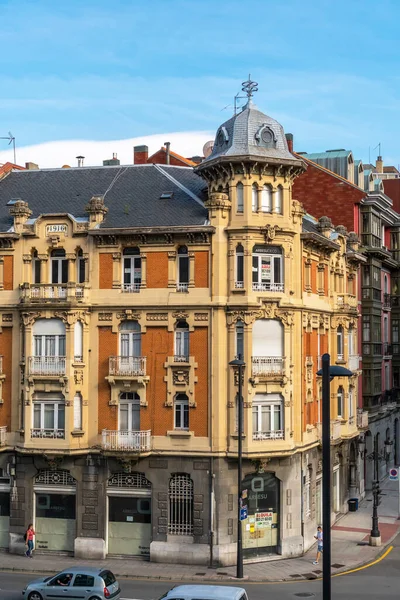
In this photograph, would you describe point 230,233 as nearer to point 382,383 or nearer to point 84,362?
point 84,362

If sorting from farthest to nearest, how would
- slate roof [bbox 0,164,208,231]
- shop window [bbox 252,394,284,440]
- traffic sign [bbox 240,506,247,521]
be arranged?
slate roof [bbox 0,164,208,231] < shop window [bbox 252,394,284,440] < traffic sign [bbox 240,506,247,521]

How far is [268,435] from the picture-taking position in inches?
1703

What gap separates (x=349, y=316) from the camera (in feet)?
186

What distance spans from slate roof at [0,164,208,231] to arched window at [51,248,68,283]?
8.16 feet

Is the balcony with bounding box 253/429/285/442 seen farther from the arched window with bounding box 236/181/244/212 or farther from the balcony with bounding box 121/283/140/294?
the arched window with bounding box 236/181/244/212

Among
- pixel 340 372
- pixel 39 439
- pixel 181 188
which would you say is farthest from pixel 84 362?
pixel 340 372

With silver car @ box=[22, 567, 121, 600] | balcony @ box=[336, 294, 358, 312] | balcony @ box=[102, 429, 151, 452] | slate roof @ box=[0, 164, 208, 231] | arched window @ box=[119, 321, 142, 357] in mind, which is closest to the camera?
silver car @ box=[22, 567, 121, 600]

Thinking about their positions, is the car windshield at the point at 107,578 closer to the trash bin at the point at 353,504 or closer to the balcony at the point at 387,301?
the trash bin at the point at 353,504

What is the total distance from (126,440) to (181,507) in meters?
4.24

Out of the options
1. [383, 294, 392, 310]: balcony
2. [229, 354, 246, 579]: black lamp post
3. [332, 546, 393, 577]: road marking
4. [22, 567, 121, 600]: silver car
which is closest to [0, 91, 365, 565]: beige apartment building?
[229, 354, 246, 579]: black lamp post

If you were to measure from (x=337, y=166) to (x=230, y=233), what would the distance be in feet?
91.8

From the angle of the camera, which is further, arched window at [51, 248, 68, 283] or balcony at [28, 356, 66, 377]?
arched window at [51, 248, 68, 283]

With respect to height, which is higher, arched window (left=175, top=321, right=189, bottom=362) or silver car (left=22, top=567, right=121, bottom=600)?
arched window (left=175, top=321, right=189, bottom=362)

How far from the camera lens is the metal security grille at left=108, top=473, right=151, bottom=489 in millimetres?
43438
